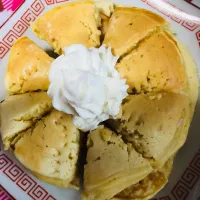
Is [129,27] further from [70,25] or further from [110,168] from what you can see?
[110,168]

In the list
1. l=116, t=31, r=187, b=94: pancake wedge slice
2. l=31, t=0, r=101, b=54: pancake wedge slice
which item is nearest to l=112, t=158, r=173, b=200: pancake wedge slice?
l=116, t=31, r=187, b=94: pancake wedge slice

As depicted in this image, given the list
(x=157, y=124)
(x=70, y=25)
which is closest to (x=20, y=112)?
(x=70, y=25)

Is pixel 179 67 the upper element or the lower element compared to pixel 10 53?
upper

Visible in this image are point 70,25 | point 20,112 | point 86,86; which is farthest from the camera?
point 70,25

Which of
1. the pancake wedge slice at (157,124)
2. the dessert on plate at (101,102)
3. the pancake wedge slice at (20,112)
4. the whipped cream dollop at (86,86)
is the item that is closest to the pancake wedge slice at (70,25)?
the dessert on plate at (101,102)

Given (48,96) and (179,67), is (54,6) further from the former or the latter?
(179,67)

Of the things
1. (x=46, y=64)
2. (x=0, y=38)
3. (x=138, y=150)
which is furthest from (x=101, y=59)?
(x=0, y=38)
